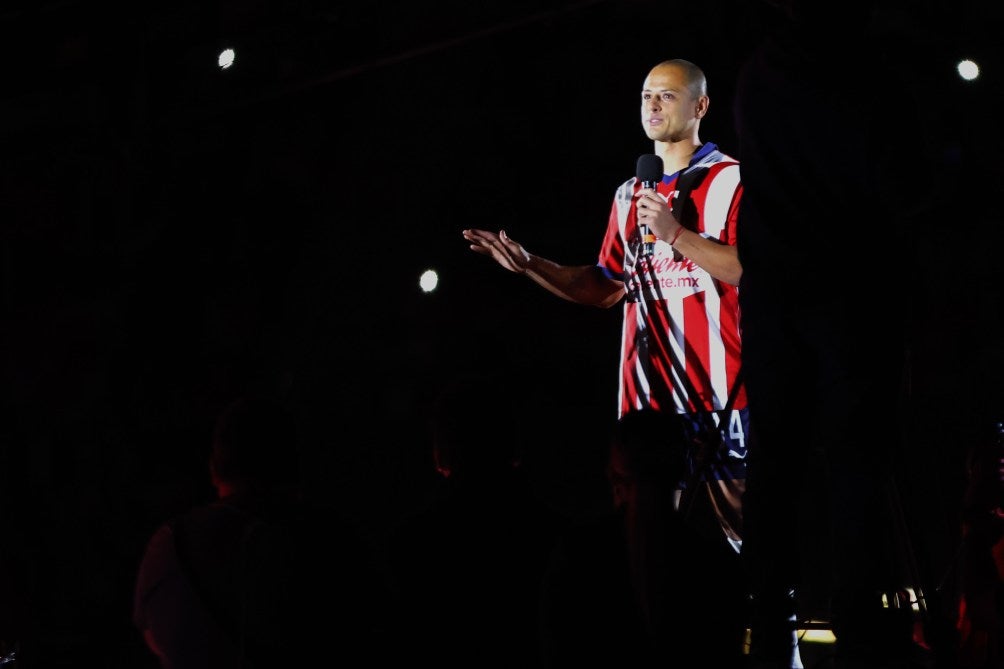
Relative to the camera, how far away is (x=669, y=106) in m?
4.09

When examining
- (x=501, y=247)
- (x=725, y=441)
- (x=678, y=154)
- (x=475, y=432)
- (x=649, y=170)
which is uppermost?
(x=678, y=154)

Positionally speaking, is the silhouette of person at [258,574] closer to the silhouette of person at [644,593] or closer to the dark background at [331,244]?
the silhouette of person at [644,593]

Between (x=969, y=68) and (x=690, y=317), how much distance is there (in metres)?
1.81

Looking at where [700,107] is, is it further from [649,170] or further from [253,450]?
[253,450]

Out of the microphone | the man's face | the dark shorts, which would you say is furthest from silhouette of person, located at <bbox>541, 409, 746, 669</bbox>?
the man's face

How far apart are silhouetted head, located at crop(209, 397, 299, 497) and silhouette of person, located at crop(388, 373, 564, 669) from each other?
0.30 meters

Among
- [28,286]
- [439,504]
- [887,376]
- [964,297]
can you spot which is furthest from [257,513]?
[28,286]

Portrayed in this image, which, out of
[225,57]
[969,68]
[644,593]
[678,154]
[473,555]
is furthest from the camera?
[225,57]

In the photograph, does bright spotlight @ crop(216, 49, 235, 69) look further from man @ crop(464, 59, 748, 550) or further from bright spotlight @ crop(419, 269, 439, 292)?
man @ crop(464, 59, 748, 550)

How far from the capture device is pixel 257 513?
2275mm

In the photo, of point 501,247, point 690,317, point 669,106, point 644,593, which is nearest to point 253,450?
point 644,593

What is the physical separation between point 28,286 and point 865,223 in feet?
17.5

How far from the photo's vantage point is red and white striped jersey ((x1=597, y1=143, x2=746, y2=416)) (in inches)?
153

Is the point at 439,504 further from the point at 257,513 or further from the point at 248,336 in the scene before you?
the point at 248,336
